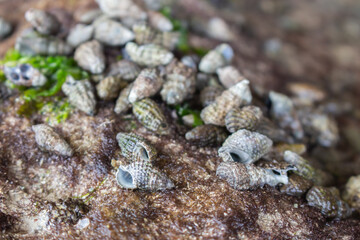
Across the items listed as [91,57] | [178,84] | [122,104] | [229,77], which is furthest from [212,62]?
[91,57]

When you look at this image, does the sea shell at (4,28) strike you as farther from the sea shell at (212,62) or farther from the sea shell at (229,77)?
the sea shell at (229,77)

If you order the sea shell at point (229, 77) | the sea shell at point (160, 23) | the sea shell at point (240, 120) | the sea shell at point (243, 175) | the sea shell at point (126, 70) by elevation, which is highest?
the sea shell at point (160, 23)

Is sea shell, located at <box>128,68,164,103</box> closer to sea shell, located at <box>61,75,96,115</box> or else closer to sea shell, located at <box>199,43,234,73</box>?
sea shell, located at <box>61,75,96,115</box>

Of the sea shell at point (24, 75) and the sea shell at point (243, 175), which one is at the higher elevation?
the sea shell at point (243, 175)

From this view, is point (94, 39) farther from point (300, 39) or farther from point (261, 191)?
point (300, 39)

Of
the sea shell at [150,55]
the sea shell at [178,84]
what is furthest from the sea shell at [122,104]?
the sea shell at [150,55]

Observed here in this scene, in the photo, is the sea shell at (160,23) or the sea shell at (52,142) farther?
the sea shell at (160,23)

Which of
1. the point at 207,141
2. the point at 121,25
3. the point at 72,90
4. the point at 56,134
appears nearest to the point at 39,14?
the point at 121,25
